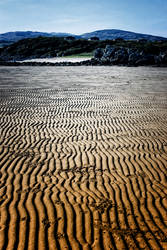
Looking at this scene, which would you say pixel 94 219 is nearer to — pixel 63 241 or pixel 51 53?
pixel 63 241

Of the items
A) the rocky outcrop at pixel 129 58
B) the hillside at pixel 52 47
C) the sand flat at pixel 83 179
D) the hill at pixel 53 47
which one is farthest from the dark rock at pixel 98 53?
the sand flat at pixel 83 179

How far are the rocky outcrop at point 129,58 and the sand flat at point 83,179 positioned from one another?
35.4 meters

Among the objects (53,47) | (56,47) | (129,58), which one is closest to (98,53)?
(129,58)

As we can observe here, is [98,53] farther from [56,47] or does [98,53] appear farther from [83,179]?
[83,179]

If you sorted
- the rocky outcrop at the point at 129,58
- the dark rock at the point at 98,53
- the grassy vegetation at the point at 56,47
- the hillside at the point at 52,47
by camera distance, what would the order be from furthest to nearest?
the hillside at the point at 52,47, the grassy vegetation at the point at 56,47, the dark rock at the point at 98,53, the rocky outcrop at the point at 129,58

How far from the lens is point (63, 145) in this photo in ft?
Result: 30.1

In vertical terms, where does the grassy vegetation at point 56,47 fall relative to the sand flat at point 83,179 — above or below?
above

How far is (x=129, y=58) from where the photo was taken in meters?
47.6

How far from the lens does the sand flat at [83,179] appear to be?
4.80m

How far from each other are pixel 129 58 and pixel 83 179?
44.5 meters

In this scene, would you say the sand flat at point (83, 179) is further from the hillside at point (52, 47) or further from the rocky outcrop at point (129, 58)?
the hillside at point (52, 47)

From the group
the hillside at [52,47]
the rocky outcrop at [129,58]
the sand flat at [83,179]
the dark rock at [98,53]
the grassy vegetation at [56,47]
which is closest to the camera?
the sand flat at [83,179]

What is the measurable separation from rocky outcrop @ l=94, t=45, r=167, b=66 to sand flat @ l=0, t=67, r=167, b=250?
1395 inches

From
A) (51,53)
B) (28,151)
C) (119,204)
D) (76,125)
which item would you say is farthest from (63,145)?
(51,53)
